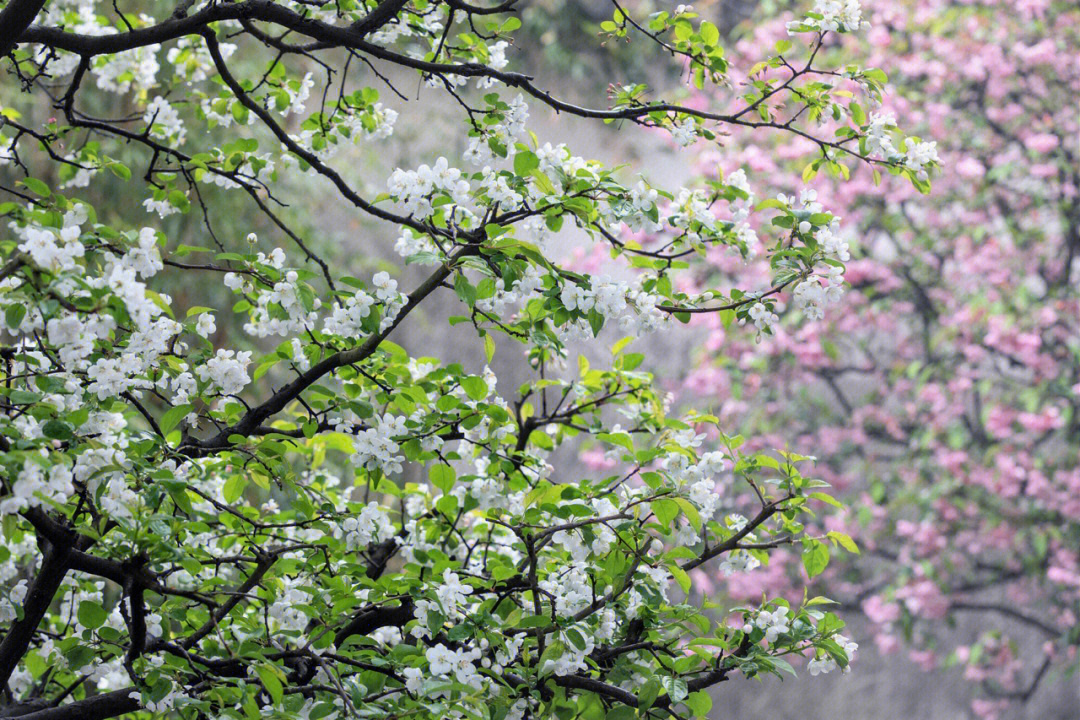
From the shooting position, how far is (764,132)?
12.0ft

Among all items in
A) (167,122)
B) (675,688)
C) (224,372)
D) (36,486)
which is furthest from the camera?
(167,122)

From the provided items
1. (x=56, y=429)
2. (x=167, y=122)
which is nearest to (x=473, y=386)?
(x=56, y=429)

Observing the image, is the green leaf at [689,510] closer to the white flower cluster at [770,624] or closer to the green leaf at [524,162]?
the white flower cluster at [770,624]

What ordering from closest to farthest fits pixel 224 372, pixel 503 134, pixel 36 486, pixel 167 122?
pixel 36 486 < pixel 224 372 < pixel 503 134 < pixel 167 122

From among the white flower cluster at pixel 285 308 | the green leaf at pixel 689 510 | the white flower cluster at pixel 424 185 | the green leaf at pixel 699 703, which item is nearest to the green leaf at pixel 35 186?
the white flower cluster at pixel 285 308

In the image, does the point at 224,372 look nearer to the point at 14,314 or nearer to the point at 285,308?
the point at 285,308

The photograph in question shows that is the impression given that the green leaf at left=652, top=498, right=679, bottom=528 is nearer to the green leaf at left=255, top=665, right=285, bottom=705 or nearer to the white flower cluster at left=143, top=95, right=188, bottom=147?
the green leaf at left=255, top=665, right=285, bottom=705

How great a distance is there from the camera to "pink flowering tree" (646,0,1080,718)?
3037 millimetres

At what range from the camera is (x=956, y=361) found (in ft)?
10.6

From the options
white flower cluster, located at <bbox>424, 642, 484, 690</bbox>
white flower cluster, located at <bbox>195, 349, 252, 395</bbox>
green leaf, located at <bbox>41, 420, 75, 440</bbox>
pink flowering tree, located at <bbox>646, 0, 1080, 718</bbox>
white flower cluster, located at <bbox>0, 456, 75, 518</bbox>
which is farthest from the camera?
pink flowering tree, located at <bbox>646, 0, 1080, 718</bbox>

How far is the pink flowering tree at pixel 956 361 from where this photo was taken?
3.04m

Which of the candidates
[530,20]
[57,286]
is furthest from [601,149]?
[57,286]

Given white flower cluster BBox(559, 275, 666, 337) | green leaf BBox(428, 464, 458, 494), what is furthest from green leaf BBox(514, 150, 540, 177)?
green leaf BBox(428, 464, 458, 494)

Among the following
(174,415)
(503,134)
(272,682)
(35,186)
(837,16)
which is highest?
(837,16)
